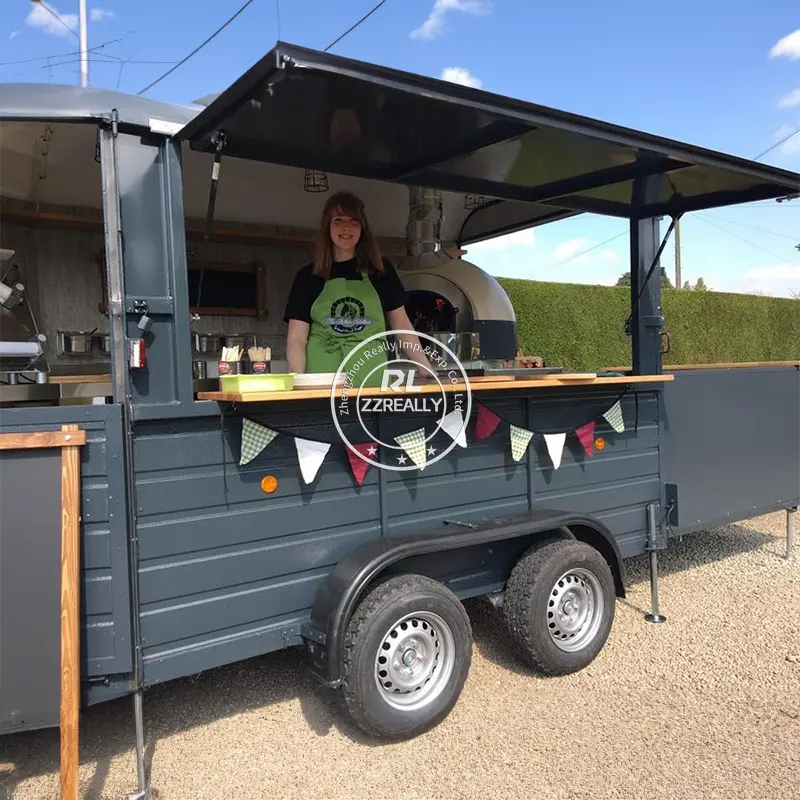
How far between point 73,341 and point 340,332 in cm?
211

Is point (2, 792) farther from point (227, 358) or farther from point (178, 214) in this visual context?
point (178, 214)

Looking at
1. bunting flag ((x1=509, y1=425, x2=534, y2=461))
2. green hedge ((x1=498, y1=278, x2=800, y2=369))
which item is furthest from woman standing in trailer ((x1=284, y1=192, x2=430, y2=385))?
green hedge ((x1=498, y1=278, x2=800, y2=369))

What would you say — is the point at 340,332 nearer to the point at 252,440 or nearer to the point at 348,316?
the point at 348,316

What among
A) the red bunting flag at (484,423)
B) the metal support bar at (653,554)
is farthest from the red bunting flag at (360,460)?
the metal support bar at (653,554)

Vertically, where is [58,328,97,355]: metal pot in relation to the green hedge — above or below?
below

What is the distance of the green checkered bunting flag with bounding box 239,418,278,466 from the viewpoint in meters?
2.51

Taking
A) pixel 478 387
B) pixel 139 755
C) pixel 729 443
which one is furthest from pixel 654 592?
pixel 139 755

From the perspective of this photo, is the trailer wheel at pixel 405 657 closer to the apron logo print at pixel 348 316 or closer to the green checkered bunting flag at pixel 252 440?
the green checkered bunting flag at pixel 252 440

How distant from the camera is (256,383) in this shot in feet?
7.93

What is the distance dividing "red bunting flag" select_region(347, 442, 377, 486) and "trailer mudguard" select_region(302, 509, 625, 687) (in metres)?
0.27

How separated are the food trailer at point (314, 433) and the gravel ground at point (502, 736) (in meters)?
0.19

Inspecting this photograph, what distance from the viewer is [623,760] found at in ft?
8.55

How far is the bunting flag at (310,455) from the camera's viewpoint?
2637 millimetres

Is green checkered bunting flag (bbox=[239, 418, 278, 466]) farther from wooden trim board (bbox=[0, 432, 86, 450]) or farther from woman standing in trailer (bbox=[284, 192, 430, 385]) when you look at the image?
woman standing in trailer (bbox=[284, 192, 430, 385])
